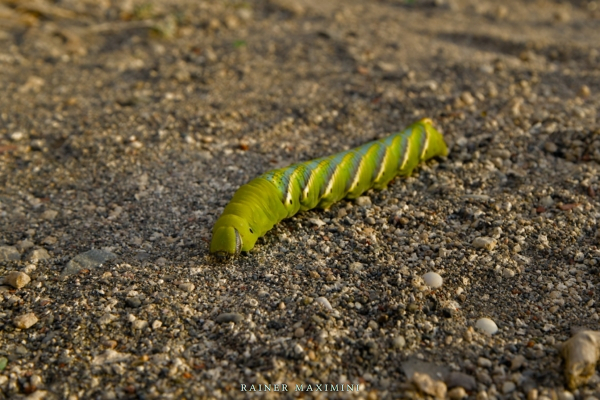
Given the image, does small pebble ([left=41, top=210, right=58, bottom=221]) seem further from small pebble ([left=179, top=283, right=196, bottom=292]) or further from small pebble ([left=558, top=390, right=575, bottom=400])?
small pebble ([left=558, top=390, right=575, bottom=400])

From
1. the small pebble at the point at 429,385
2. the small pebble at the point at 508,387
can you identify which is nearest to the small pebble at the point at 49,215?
the small pebble at the point at 429,385

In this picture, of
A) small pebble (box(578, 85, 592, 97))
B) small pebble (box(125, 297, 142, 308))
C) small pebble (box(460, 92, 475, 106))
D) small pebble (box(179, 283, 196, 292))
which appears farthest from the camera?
small pebble (box(578, 85, 592, 97))

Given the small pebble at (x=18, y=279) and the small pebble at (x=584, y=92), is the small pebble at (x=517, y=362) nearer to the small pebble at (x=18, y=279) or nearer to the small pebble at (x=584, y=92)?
the small pebble at (x=18, y=279)

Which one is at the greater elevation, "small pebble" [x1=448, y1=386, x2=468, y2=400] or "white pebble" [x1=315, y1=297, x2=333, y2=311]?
"small pebble" [x1=448, y1=386, x2=468, y2=400]

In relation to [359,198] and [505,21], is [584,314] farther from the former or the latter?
[505,21]

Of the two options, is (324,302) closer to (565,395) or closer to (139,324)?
(139,324)

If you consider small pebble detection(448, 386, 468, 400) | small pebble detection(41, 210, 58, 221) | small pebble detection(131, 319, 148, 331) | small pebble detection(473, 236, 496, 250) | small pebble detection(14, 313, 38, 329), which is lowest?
small pebble detection(41, 210, 58, 221)

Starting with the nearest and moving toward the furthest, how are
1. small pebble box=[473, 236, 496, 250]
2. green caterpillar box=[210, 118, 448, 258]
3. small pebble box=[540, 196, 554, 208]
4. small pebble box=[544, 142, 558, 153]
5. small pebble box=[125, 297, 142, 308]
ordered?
small pebble box=[125, 297, 142, 308] → green caterpillar box=[210, 118, 448, 258] → small pebble box=[473, 236, 496, 250] → small pebble box=[540, 196, 554, 208] → small pebble box=[544, 142, 558, 153]

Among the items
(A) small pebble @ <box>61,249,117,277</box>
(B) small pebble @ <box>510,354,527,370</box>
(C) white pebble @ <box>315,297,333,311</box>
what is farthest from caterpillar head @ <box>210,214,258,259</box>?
(B) small pebble @ <box>510,354,527,370</box>
